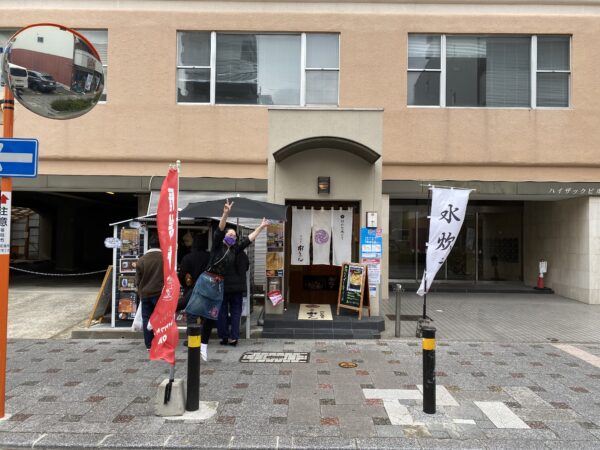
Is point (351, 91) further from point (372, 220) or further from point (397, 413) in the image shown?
point (397, 413)

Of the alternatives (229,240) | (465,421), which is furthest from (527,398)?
(229,240)

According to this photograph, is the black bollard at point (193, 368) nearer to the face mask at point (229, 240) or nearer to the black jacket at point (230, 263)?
the black jacket at point (230, 263)

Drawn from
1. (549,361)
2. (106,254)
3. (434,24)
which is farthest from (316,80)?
(106,254)

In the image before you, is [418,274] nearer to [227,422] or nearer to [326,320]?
[326,320]

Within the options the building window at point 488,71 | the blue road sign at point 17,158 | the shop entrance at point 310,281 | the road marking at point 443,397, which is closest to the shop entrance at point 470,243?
the building window at point 488,71

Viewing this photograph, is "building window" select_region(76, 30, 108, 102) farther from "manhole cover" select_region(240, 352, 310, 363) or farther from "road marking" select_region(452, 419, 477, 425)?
"road marking" select_region(452, 419, 477, 425)

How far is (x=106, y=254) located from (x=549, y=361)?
25.4m

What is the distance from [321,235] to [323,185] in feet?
3.63

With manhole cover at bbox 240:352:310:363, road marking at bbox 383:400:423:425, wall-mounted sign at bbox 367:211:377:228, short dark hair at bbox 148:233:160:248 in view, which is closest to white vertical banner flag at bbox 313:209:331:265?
wall-mounted sign at bbox 367:211:377:228

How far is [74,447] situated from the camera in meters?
3.90

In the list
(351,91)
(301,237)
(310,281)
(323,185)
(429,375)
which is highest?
(351,91)

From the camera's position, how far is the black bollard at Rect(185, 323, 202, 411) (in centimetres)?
448

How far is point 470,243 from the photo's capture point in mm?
15945

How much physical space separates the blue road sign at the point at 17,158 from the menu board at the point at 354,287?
5.85 m
